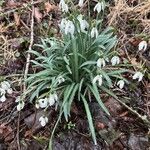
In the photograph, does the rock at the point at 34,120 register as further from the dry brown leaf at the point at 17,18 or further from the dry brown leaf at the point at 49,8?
the dry brown leaf at the point at 49,8

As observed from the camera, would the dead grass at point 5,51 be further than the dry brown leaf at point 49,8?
No

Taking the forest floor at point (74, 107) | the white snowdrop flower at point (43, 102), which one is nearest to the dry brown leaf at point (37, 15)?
the forest floor at point (74, 107)

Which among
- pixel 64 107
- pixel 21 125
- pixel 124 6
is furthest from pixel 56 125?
pixel 124 6

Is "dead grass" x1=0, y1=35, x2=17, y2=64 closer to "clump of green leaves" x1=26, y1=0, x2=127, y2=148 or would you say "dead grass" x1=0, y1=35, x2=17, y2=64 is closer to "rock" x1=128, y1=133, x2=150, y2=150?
"clump of green leaves" x1=26, y1=0, x2=127, y2=148

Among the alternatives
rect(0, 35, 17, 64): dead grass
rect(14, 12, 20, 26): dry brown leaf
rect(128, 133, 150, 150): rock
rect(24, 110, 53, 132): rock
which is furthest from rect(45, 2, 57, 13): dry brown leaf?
rect(128, 133, 150, 150): rock

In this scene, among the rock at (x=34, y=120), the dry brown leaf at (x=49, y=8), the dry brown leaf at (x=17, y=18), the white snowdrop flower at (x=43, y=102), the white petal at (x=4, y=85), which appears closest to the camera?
the white snowdrop flower at (x=43, y=102)

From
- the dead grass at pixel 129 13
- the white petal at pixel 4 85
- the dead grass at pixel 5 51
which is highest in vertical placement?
the dead grass at pixel 129 13

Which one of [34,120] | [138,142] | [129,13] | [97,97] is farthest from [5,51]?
[138,142]

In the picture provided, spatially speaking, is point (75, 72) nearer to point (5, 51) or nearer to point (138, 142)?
point (138, 142)

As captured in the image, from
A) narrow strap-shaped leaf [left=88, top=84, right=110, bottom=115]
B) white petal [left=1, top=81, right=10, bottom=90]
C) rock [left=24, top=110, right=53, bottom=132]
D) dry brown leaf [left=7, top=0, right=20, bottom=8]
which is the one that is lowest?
rock [left=24, top=110, right=53, bottom=132]
